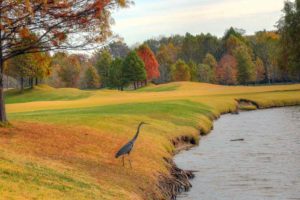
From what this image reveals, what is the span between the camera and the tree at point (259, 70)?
146500 millimetres

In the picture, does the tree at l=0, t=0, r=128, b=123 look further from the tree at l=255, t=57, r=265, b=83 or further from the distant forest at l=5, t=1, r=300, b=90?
the tree at l=255, t=57, r=265, b=83

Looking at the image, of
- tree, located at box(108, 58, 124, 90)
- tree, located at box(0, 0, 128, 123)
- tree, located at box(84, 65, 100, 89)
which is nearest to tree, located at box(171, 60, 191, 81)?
tree, located at box(108, 58, 124, 90)

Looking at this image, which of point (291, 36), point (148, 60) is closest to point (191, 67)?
point (148, 60)

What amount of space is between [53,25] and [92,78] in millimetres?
130851

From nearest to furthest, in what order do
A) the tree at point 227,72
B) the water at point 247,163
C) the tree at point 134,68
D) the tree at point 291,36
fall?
the water at point 247,163 < the tree at point 291,36 < the tree at point 134,68 < the tree at point 227,72

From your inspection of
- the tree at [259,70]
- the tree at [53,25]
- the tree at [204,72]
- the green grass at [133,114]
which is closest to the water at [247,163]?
the green grass at [133,114]

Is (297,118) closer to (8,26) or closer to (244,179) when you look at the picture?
(244,179)

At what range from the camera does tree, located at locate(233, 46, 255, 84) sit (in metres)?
132

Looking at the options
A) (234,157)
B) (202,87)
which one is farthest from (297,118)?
(202,87)

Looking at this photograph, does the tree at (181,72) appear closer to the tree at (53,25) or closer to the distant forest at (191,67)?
the distant forest at (191,67)

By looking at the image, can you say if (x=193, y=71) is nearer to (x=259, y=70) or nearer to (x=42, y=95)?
(x=259, y=70)

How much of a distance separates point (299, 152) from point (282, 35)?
2474 inches

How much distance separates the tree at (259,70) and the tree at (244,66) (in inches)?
433

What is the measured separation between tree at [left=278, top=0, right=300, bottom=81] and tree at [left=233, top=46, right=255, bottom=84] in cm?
3876
